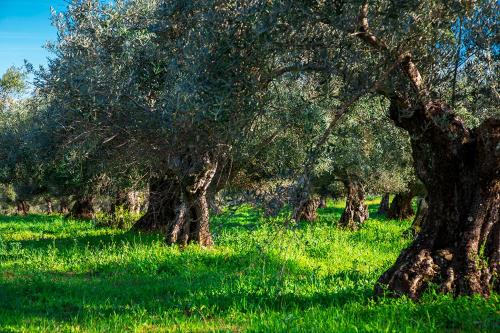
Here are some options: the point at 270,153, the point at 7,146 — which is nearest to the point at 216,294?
the point at 270,153

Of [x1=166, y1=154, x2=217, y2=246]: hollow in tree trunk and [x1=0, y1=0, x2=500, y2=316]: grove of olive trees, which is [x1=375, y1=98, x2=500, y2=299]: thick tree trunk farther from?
[x1=166, y1=154, x2=217, y2=246]: hollow in tree trunk

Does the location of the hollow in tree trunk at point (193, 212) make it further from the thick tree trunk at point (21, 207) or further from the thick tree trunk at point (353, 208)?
the thick tree trunk at point (21, 207)

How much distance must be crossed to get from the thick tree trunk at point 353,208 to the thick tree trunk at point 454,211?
16660 mm

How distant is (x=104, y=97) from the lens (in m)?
11.3

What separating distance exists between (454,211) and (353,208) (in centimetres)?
1805

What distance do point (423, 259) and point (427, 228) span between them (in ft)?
2.22

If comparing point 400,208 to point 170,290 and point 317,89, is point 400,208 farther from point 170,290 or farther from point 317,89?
point 317,89

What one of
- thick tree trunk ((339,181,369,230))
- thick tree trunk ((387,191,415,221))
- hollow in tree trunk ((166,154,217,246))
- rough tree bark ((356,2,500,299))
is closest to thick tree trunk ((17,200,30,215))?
thick tree trunk ((387,191,415,221))

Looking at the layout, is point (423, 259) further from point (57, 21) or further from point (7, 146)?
point (7, 146)

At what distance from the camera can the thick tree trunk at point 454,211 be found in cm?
873

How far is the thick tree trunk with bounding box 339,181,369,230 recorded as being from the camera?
26.3m

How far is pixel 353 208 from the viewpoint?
27.0 metres

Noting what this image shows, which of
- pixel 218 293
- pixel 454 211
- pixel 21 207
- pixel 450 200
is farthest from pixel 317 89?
pixel 21 207

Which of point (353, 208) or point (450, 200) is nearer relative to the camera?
point (450, 200)
